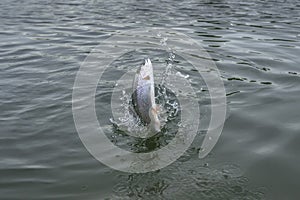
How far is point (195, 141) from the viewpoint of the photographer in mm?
6273

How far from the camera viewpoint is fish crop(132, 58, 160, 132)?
19.4 ft

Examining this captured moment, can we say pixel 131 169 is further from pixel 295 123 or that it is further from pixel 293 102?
pixel 293 102

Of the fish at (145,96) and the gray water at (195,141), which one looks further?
the fish at (145,96)

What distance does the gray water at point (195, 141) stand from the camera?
5199mm

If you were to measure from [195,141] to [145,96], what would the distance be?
1.02 m

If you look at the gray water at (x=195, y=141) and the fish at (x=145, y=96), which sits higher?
the fish at (x=145, y=96)

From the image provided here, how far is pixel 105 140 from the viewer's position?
6387mm

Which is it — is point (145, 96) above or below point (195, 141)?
above

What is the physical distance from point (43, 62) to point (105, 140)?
414 centimetres

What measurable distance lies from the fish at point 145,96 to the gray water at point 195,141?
74cm

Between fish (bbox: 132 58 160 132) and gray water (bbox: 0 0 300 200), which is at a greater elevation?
fish (bbox: 132 58 160 132)

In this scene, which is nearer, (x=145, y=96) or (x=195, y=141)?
(x=145, y=96)

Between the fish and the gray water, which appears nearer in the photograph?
the gray water

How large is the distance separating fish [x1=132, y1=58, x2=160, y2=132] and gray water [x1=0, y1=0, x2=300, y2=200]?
74cm
